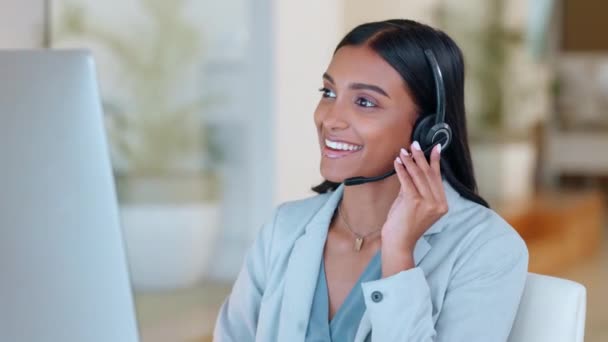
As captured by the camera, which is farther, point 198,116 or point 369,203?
point 198,116

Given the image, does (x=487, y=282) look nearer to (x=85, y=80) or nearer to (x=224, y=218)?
(x=85, y=80)

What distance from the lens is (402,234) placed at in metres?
1.54

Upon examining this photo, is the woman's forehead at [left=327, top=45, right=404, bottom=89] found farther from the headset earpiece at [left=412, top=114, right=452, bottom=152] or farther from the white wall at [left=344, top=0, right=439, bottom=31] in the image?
the white wall at [left=344, top=0, right=439, bottom=31]

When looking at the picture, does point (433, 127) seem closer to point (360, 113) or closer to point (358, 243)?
point (360, 113)

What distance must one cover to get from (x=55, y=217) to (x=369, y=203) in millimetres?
670

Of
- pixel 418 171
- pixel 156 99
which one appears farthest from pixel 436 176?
pixel 156 99

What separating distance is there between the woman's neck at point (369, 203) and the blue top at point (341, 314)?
82mm

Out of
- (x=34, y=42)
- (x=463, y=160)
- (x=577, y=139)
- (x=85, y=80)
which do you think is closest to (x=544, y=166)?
(x=577, y=139)

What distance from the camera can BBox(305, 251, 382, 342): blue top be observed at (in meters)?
1.61

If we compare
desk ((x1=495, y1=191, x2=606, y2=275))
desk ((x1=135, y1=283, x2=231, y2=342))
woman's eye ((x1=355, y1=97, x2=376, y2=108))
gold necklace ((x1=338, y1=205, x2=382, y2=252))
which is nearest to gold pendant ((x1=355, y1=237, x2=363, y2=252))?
gold necklace ((x1=338, y1=205, x2=382, y2=252))

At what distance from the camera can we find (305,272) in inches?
65.1

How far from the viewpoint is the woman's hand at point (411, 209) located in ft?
5.06

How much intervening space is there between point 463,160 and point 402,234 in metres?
0.24

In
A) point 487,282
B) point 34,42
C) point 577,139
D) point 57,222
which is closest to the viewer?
point 57,222
